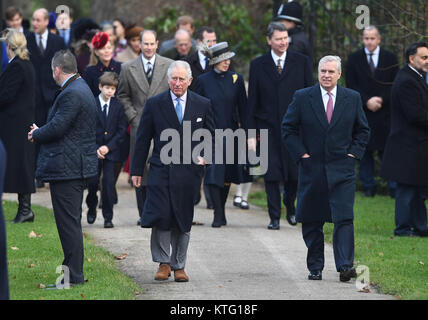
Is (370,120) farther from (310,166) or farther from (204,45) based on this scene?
(310,166)

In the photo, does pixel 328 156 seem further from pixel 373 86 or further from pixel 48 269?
pixel 373 86

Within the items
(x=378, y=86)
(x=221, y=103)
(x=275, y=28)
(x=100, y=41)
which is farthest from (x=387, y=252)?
(x=378, y=86)

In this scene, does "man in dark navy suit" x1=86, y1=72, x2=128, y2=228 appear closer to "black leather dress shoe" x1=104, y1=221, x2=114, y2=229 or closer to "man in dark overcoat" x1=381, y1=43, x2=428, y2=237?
"black leather dress shoe" x1=104, y1=221, x2=114, y2=229

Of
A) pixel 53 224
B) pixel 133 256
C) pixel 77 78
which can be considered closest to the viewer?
pixel 77 78

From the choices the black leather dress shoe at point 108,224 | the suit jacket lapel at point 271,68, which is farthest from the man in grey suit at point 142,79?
the suit jacket lapel at point 271,68

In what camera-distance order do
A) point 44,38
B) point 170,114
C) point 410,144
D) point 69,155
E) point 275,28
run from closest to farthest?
point 69,155
point 170,114
point 410,144
point 275,28
point 44,38

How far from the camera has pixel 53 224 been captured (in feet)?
39.3

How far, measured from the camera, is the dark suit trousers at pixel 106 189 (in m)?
12.0

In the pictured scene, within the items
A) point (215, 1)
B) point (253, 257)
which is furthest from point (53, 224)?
point (215, 1)

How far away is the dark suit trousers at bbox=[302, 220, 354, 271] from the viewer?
29.9ft

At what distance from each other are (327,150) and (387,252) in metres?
1.94

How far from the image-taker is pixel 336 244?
30.1ft
